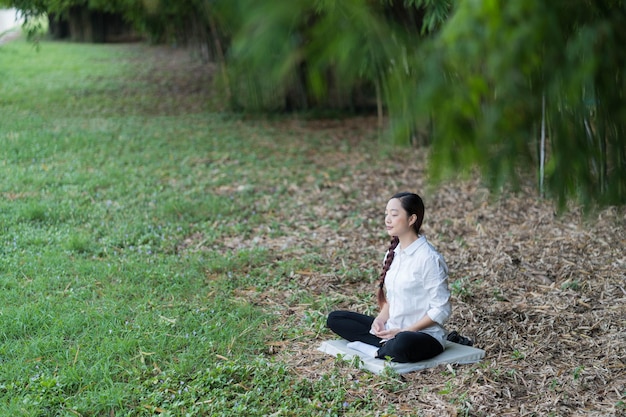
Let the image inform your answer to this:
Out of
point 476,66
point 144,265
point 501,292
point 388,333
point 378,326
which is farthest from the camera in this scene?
point 144,265

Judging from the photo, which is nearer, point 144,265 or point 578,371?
point 578,371

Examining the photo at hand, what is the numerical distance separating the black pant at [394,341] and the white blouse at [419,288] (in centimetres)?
10

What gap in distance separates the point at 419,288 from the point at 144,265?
2.43 m

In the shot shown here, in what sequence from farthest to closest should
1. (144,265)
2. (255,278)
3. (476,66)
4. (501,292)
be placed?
(144,265), (255,278), (501,292), (476,66)

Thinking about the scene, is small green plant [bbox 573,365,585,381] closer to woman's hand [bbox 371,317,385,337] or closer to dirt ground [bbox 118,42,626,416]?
dirt ground [bbox 118,42,626,416]

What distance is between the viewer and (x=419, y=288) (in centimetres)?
417

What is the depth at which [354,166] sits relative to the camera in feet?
30.3

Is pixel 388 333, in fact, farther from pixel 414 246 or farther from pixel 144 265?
pixel 144 265

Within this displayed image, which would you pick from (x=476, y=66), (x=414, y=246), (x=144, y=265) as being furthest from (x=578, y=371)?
(x=144, y=265)

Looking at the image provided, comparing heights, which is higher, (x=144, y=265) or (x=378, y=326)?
(x=144, y=265)

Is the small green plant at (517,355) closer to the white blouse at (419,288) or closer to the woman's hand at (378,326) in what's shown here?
the white blouse at (419,288)

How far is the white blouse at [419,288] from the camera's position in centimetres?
409

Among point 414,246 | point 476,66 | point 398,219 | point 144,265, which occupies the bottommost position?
point 144,265

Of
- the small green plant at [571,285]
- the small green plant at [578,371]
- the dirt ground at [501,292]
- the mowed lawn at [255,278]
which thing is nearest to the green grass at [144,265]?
the mowed lawn at [255,278]
